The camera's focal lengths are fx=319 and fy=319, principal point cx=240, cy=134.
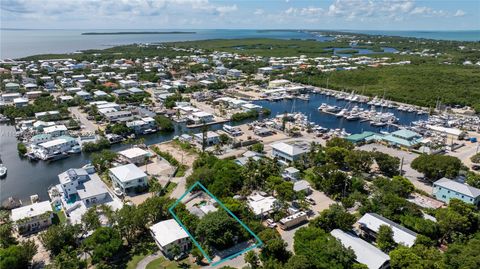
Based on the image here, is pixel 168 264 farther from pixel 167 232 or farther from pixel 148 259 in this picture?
pixel 167 232

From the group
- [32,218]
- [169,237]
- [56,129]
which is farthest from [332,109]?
[32,218]

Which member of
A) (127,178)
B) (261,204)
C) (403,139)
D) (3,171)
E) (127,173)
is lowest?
(3,171)

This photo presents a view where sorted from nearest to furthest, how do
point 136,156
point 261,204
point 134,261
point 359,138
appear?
point 134,261 < point 261,204 < point 136,156 < point 359,138

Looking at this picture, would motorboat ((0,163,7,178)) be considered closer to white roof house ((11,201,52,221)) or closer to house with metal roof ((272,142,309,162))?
white roof house ((11,201,52,221))

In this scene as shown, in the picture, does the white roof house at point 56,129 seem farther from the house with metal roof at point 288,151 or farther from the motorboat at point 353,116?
the motorboat at point 353,116

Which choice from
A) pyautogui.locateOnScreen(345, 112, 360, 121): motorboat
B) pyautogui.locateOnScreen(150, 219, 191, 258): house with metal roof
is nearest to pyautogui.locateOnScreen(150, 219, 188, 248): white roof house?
pyautogui.locateOnScreen(150, 219, 191, 258): house with metal roof
